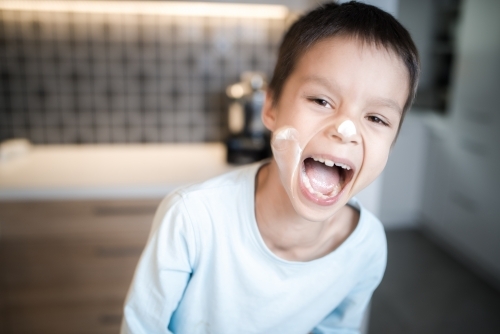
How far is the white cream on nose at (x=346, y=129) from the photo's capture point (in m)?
0.63

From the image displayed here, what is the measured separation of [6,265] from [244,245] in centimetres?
123

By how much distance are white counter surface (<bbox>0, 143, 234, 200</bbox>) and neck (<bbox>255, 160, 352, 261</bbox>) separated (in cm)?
86

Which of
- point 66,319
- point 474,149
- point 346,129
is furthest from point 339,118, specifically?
point 474,149

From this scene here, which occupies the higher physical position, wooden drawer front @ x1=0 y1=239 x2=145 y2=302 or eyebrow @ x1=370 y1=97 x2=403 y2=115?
eyebrow @ x1=370 y1=97 x2=403 y2=115

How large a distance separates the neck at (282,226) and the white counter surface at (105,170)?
0.86m

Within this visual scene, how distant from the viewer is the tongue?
0.72 meters

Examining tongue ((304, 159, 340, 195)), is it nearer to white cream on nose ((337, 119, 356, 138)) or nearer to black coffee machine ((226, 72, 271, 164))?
white cream on nose ((337, 119, 356, 138))

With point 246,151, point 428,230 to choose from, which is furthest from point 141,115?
point 428,230

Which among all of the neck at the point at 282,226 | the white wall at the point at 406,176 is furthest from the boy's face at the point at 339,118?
the white wall at the point at 406,176

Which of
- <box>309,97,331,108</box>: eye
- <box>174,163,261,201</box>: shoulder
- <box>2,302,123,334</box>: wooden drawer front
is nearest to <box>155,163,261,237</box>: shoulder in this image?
<box>174,163,261,201</box>: shoulder

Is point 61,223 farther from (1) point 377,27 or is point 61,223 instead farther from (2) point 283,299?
(1) point 377,27

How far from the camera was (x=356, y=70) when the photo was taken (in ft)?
2.16

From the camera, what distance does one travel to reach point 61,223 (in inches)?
63.4

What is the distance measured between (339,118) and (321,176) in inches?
5.0
